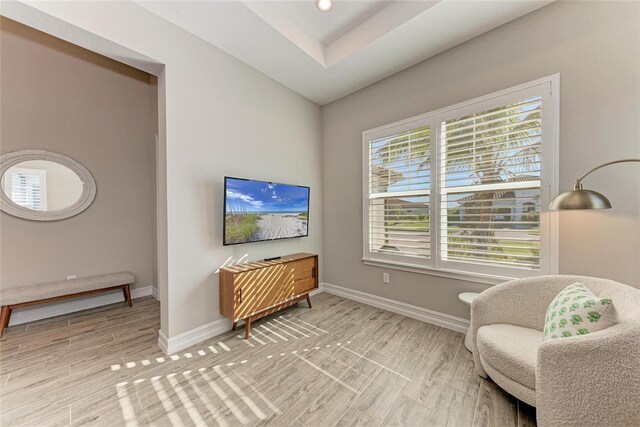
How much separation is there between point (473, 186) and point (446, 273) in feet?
3.05

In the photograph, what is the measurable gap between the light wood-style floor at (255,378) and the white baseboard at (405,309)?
0.12m

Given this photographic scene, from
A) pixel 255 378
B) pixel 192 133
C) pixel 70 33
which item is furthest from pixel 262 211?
pixel 70 33

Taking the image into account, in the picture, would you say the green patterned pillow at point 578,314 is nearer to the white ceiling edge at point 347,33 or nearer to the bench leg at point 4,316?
the white ceiling edge at point 347,33

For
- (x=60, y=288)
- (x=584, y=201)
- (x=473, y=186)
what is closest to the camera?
(x=584, y=201)

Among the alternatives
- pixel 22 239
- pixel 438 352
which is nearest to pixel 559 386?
pixel 438 352

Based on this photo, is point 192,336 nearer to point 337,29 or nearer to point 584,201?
point 584,201

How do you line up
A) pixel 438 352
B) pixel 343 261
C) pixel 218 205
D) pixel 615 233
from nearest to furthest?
pixel 615 233 → pixel 438 352 → pixel 218 205 → pixel 343 261

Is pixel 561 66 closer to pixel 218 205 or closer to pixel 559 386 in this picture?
pixel 559 386

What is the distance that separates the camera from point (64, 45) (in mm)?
2803

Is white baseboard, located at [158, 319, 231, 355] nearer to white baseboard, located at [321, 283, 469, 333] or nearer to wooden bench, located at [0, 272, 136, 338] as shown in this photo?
wooden bench, located at [0, 272, 136, 338]

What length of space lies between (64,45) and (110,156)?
4.37ft

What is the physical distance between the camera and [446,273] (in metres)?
2.43

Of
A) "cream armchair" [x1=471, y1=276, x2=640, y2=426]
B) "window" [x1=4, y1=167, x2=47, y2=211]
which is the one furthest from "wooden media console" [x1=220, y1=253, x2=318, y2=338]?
"window" [x1=4, y1=167, x2=47, y2=211]

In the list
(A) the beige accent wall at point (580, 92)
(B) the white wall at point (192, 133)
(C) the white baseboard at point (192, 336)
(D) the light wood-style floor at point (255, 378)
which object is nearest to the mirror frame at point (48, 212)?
(D) the light wood-style floor at point (255, 378)
